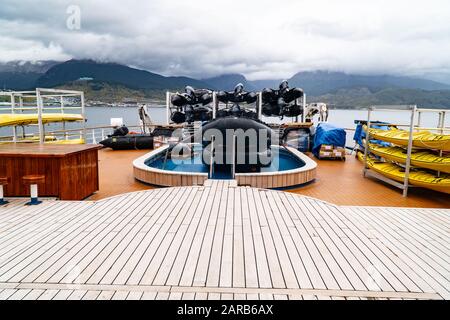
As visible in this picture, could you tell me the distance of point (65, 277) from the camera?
2.42 metres

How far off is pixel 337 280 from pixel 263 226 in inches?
48.1

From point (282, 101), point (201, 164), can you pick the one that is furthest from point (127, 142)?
point (282, 101)

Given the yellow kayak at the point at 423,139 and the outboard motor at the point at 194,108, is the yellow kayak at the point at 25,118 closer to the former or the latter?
the yellow kayak at the point at 423,139

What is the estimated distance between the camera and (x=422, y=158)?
583 centimetres

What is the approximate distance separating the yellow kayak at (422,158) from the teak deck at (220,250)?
1.31m

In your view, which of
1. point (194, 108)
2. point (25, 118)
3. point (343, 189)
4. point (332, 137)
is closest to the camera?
point (25, 118)

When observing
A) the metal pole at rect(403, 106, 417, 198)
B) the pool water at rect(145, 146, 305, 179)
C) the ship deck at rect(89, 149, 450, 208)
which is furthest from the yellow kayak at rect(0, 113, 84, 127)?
the metal pole at rect(403, 106, 417, 198)

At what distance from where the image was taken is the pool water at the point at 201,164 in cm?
930

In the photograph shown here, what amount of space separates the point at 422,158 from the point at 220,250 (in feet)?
15.7

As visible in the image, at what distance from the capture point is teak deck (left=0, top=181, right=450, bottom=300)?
231 cm

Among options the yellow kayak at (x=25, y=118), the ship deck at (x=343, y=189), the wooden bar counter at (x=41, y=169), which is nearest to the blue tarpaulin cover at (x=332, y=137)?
the ship deck at (x=343, y=189)

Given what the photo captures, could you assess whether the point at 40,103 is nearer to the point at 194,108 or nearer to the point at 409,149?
the point at 409,149
